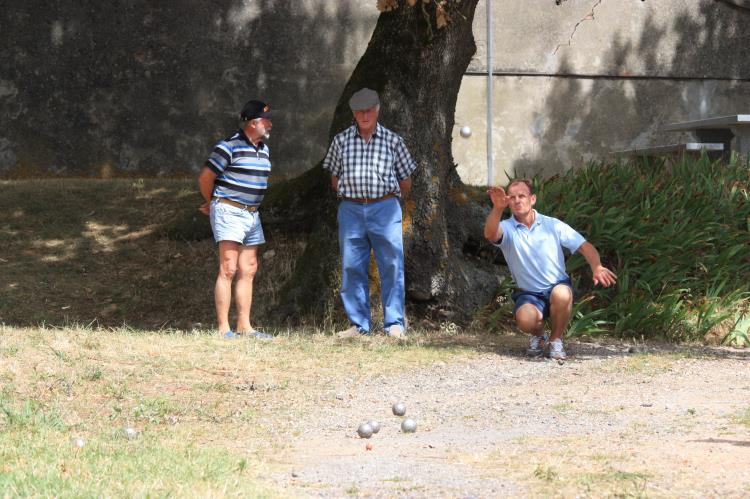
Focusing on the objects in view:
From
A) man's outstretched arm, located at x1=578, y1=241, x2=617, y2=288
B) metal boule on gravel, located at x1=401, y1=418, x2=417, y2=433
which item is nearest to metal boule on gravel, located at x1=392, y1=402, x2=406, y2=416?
metal boule on gravel, located at x1=401, y1=418, x2=417, y2=433

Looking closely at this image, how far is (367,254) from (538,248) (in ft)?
4.75

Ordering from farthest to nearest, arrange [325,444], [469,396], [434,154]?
[434,154]
[469,396]
[325,444]

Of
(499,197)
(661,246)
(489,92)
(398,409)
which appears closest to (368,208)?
(499,197)

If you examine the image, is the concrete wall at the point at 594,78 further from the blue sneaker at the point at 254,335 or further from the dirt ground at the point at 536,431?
the dirt ground at the point at 536,431

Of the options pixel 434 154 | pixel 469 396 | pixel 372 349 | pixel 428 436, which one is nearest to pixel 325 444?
pixel 428 436

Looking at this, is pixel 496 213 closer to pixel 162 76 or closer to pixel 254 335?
pixel 254 335

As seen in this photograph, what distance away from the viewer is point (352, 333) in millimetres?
8438

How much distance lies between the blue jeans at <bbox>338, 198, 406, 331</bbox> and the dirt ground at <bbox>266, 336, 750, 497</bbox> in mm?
891

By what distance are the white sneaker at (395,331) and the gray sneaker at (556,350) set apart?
115 centimetres

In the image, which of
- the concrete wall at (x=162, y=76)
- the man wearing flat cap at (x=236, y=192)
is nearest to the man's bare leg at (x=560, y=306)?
the man wearing flat cap at (x=236, y=192)

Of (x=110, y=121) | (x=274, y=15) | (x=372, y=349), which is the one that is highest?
(x=274, y=15)

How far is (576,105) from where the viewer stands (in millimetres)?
16047

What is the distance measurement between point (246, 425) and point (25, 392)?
1297mm

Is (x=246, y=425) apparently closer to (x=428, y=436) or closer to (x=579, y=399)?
(x=428, y=436)
